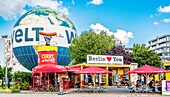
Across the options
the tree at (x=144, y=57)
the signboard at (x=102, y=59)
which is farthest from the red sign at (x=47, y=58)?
the tree at (x=144, y=57)

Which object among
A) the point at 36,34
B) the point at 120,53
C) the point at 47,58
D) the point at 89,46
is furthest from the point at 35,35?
the point at 47,58

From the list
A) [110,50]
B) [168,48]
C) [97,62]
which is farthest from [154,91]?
[168,48]

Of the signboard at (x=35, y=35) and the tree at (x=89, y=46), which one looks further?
the signboard at (x=35, y=35)

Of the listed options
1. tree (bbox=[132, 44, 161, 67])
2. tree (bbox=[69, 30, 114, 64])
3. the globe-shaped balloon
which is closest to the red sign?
tree (bbox=[69, 30, 114, 64])

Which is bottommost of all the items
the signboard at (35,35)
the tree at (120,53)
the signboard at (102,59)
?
the signboard at (102,59)

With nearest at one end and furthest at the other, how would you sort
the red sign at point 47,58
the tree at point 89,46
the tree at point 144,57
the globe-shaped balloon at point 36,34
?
the red sign at point 47,58
the tree at point 89,46
the globe-shaped balloon at point 36,34
the tree at point 144,57

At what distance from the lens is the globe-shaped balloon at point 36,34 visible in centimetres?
6406

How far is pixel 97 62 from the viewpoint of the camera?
4553cm

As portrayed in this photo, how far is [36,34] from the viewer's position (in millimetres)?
64375

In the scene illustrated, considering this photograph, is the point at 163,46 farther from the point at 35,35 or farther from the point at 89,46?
the point at 89,46

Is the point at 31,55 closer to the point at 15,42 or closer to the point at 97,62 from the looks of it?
the point at 15,42

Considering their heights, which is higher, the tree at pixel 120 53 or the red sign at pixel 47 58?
the tree at pixel 120 53

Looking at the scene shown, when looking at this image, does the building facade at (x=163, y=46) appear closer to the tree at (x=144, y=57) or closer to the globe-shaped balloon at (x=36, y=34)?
the tree at (x=144, y=57)

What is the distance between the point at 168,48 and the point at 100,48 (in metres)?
72.5
